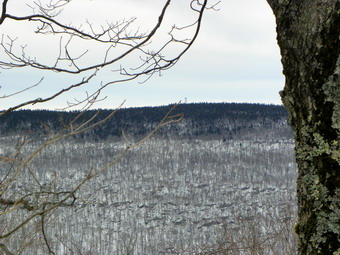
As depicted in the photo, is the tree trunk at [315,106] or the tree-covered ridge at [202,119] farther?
the tree-covered ridge at [202,119]

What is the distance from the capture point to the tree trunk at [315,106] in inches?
55.5

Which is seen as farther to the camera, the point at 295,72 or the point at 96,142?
the point at 96,142

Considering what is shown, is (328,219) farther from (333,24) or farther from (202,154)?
(202,154)

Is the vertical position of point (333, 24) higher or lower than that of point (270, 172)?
higher

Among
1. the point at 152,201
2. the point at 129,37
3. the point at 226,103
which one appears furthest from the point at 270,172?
the point at 129,37

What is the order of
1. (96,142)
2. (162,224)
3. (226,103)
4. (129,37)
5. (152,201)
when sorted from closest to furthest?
(129,37), (162,224), (152,201), (226,103), (96,142)

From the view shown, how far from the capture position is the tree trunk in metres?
1.41

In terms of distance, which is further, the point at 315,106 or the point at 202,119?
the point at 202,119

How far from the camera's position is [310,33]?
4.75 feet

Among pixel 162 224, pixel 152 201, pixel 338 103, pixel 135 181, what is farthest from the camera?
pixel 135 181

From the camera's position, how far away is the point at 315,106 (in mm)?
1438

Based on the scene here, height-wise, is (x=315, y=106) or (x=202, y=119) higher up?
Answer: (x=315, y=106)

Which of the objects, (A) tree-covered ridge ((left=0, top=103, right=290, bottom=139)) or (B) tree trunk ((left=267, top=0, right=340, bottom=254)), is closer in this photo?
(B) tree trunk ((left=267, top=0, right=340, bottom=254))

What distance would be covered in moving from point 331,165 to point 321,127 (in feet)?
0.36
